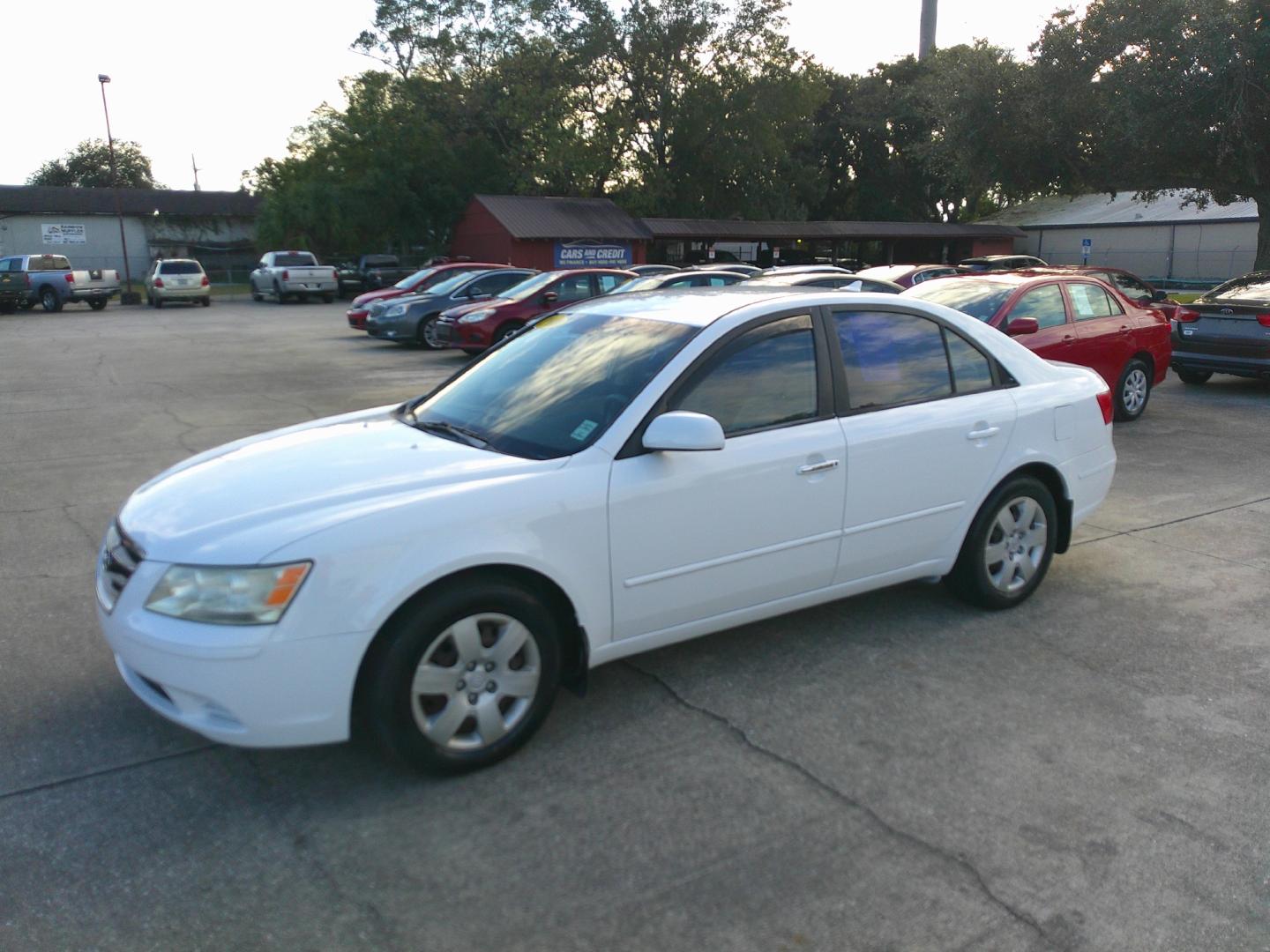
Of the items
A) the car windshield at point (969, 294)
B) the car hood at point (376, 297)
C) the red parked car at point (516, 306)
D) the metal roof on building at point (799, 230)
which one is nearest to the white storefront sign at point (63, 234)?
the metal roof on building at point (799, 230)

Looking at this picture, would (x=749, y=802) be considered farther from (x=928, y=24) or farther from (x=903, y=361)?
(x=928, y=24)

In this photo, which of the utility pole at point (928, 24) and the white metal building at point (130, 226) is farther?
the utility pole at point (928, 24)

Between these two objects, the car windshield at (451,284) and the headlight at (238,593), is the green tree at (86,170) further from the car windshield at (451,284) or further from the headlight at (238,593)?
the headlight at (238,593)

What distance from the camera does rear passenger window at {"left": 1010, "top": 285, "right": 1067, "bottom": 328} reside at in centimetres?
998

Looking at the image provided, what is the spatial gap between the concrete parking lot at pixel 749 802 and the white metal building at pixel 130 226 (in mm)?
51448

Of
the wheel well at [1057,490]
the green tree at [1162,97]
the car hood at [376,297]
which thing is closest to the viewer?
the wheel well at [1057,490]

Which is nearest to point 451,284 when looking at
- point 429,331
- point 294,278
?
point 429,331

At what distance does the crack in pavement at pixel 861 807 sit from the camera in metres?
2.83

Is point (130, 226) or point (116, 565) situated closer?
point (116, 565)

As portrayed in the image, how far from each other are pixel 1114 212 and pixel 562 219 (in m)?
25.3

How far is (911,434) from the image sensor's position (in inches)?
177

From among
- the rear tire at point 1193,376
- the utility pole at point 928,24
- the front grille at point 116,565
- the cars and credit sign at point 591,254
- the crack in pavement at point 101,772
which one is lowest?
the rear tire at point 1193,376

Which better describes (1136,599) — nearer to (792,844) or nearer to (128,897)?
(792,844)

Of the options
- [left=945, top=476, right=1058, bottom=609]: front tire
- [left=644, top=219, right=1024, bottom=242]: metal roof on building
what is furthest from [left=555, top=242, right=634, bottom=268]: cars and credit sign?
[left=945, top=476, right=1058, bottom=609]: front tire
